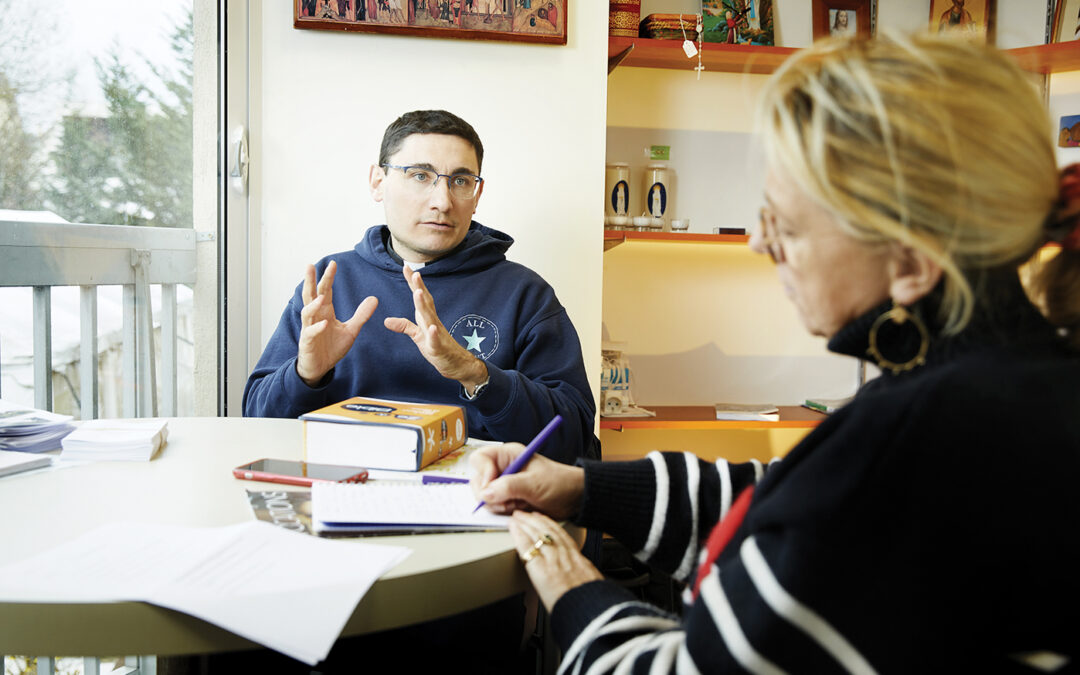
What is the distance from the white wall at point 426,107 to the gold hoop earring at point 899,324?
1720mm

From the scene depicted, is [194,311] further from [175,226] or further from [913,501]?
[913,501]

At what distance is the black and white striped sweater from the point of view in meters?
0.56

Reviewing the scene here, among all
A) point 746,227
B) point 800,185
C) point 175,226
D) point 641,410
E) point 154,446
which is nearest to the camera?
point 800,185

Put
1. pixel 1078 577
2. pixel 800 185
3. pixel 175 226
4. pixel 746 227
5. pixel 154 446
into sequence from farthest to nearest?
1. pixel 746 227
2. pixel 175 226
3. pixel 154 446
4. pixel 800 185
5. pixel 1078 577

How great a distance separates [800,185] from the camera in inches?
27.3

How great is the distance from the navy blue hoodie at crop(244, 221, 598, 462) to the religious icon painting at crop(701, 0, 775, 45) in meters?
1.40

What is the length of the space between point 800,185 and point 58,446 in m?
1.18

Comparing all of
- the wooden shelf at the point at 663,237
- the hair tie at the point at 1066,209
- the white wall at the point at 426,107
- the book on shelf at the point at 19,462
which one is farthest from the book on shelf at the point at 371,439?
the wooden shelf at the point at 663,237

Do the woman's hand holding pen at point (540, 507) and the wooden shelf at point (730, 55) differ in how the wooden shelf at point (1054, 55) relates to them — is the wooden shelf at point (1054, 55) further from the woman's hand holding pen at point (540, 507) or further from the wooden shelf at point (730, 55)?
the woman's hand holding pen at point (540, 507)

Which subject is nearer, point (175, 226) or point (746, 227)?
point (175, 226)

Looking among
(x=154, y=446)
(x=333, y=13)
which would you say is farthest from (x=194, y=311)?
(x=154, y=446)

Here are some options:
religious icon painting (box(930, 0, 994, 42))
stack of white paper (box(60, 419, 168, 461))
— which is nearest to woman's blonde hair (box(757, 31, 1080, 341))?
stack of white paper (box(60, 419, 168, 461))

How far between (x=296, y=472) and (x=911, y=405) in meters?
0.82

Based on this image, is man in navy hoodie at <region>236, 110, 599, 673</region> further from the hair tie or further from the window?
the hair tie
